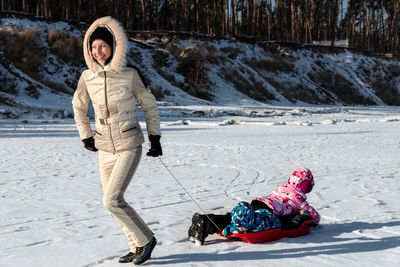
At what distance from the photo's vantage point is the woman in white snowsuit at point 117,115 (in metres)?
3.25

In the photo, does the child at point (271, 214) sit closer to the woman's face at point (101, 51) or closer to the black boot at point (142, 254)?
the black boot at point (142, 254)

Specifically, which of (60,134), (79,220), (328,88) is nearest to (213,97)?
(328,88)

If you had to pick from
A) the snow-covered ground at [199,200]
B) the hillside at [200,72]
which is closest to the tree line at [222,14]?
the hillside at [200,72]

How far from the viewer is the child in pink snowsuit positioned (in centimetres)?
428

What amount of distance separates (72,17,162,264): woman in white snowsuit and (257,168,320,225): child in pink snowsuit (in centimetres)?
149

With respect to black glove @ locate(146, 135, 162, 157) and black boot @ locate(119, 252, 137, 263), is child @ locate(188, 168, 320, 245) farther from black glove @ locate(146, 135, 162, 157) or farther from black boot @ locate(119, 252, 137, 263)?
black glove @ locate(146, 135, 162, 157)

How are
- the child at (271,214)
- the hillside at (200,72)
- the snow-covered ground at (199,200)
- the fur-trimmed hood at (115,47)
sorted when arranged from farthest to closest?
the hillside at (200,72) → the child at (271,214) → the snow-covered ground at (199,200) → the fur-trimmed hood at (115,47)

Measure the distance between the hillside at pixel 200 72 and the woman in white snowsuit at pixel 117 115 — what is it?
17.2 metres

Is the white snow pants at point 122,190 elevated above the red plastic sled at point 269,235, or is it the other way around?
the white snow pants at point 122,190

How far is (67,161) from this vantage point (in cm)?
912

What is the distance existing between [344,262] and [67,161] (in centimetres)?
694

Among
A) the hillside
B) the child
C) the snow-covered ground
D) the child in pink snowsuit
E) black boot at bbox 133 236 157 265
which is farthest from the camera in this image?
the hillside

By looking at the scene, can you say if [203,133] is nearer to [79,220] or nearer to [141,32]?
[79,220]

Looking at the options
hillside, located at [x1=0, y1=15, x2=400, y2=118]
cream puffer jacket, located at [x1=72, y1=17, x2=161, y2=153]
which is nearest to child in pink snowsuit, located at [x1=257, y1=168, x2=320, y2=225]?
cream puffer jacket, located at [x1=72, y1=17, x2=161, y2=153]
